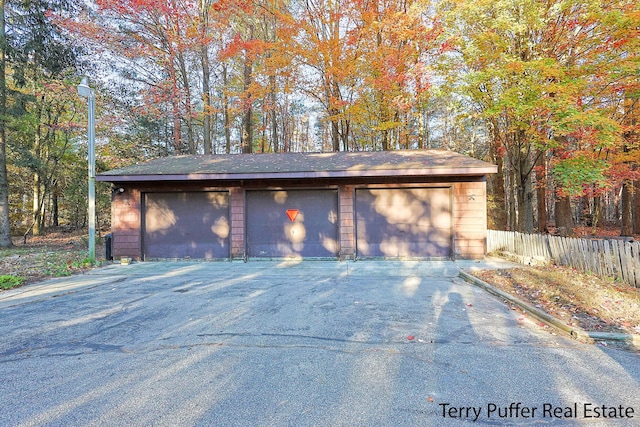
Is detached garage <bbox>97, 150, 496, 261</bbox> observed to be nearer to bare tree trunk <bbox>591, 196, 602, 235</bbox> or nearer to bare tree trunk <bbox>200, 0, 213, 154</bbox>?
bare tree trunk <bbox>200, 0, 213, 154</bbox>

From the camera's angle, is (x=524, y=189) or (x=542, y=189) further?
(x=542, y=189)

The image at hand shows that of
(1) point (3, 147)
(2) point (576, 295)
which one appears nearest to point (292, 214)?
(2) point (576, 295)

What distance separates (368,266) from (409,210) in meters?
2.02

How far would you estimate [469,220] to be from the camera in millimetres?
7918

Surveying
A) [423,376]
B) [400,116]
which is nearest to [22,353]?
[423,376]

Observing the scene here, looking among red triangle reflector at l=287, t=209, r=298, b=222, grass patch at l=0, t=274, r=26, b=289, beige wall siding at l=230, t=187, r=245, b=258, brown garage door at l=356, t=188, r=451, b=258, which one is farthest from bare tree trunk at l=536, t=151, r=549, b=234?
grass patch at l=0, t=274, r=26, b=289

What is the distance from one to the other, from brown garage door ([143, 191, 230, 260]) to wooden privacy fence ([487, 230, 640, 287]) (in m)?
7.86

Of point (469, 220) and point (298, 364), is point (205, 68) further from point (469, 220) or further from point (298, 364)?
point (298, 364)

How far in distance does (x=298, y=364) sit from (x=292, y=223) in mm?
5802

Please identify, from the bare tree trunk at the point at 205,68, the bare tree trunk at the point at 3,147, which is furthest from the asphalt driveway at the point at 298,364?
the bare tree trunk at the point at 205,68

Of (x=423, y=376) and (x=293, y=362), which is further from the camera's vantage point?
(x=293, y=362)

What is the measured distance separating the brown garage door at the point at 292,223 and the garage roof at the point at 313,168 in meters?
0.70

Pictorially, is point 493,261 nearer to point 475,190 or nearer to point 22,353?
point 475,190

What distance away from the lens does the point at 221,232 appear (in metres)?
8.41
